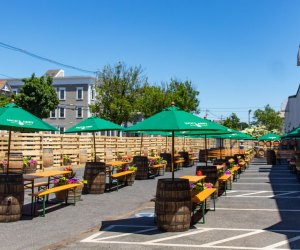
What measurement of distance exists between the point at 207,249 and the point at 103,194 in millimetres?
7952

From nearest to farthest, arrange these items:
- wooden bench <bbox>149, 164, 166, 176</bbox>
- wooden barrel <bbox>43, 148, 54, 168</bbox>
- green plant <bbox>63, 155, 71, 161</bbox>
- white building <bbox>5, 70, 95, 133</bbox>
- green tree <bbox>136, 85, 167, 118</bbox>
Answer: wooden bench <bbox>149, 164, 166, 176</bbox>
wooden barrel <bbox>43, 148, 54, 168</bbox>
green plant <bbox>63, 155, 71, 161</bbox>
green tree <bbox>136, 85, 167, 118</bbox>
white building <bbox>5, 70, 95, 133</bbox>

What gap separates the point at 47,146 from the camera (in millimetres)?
24984

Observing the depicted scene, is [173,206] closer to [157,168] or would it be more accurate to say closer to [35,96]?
[157,168]

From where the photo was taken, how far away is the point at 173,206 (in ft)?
28.0

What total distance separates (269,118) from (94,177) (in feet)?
289

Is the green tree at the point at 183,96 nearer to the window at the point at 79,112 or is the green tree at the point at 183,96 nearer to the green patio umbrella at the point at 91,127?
the window at the point at 79,112

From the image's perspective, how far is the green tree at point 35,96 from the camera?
43.7 metres

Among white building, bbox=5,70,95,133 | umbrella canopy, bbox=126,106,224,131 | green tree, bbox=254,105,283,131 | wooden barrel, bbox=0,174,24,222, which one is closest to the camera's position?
umbrella canopy, bbox=126,106,224,131

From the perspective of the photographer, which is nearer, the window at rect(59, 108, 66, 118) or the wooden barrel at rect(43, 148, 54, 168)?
the wooden barrel at rect(43, 148, 54, 168)

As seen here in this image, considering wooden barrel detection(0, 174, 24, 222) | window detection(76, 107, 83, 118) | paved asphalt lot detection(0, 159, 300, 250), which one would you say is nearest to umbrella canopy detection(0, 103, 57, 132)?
wooden barrel detection(0, 174, 24, 222)

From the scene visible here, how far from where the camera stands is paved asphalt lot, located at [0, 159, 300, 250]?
761cm

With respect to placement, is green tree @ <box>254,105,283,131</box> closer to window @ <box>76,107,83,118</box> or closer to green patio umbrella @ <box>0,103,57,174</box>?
window @ <box>76,107,83,118</box>

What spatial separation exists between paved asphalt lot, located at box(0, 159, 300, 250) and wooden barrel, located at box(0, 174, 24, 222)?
259 mm

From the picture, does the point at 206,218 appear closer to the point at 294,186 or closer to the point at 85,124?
the point at 85,124
